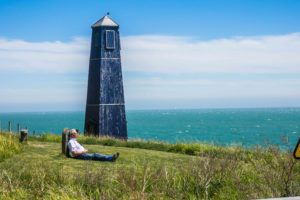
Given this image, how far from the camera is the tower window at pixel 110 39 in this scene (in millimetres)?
29233

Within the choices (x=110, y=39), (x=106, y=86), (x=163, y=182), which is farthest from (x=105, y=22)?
(x=163, y=182)

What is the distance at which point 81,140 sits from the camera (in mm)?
23578

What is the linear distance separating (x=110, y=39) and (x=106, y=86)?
257 cm

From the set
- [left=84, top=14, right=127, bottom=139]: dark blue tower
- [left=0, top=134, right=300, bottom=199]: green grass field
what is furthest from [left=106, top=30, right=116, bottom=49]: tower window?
[left=0, top=134, right=300, bottom=199]: green grass field

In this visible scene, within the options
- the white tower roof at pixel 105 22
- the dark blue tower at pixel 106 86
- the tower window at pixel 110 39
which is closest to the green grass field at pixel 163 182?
the dark blue tower at pixel 106 86

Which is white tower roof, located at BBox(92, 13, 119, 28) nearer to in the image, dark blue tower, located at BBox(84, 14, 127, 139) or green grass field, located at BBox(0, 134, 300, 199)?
dark blue tower, located at BBox(84, 14, 127, 139)

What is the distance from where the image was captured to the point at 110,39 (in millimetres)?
29391

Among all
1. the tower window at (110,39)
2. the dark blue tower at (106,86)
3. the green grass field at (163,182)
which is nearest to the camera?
the green grass field at (163,182)

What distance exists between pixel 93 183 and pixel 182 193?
Answer: 6.50ft

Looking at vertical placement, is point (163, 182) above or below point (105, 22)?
below

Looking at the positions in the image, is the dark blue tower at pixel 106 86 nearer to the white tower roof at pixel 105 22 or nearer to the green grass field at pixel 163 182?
the white tower roof at pixel 105 22

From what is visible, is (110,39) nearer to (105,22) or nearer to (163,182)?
(105,22)

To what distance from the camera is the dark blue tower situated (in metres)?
29.0

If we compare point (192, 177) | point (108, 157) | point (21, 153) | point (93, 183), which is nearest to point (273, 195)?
point (192, 177)
